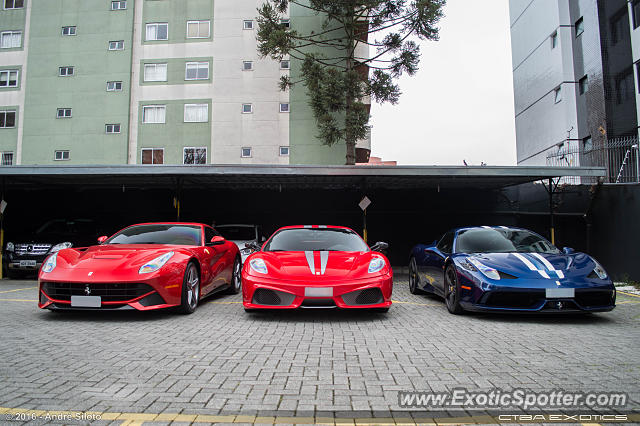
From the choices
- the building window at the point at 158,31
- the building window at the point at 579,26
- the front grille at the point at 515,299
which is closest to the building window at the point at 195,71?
the building window at the point at 158,31

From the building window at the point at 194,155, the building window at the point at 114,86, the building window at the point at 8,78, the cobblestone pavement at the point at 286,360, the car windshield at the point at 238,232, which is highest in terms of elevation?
the building window at the point at 8,78

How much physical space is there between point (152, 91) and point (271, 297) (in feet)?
80.1

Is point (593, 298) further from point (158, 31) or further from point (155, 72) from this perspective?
point (158, 31)

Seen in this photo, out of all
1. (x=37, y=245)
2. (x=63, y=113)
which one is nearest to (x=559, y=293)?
(x=37, y=245)

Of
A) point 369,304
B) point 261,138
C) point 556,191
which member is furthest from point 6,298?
point 261,138

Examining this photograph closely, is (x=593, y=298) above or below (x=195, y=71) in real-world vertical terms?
below

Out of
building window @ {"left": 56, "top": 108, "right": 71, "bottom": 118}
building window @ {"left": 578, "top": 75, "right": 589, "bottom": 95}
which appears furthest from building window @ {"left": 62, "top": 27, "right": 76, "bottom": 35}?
building window @ {"left": 578, "top": 75, "right": 589, "bottom": 95}

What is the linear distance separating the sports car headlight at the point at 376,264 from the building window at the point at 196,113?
2205 cm

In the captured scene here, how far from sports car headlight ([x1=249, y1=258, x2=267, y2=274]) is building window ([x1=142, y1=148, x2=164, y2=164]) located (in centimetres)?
2201

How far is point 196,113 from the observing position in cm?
2566

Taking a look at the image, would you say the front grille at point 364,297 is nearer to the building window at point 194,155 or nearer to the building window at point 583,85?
the building window at point 194,155

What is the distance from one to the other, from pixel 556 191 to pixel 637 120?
920 cm

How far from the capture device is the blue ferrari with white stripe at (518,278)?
5.32 m

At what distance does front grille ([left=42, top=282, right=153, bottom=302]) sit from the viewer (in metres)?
5.30
